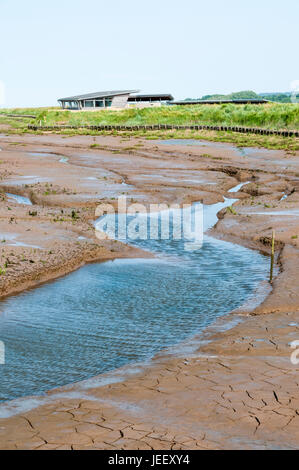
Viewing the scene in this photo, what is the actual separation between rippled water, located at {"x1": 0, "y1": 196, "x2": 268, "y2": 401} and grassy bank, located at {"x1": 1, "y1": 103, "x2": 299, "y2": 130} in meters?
47.1

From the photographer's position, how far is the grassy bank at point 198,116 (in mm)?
65438

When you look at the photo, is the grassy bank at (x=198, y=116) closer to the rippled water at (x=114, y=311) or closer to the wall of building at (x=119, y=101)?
the wall of building at (x=119, y=101)

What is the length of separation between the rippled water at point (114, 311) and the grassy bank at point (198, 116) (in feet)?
155

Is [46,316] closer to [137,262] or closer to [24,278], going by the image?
[24,278]

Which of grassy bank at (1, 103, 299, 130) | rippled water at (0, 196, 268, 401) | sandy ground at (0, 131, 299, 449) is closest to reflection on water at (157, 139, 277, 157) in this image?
grassy bank at (1, 103, 299, 130)

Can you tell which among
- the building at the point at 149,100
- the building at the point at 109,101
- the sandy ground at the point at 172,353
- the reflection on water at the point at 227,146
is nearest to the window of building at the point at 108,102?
the building at the point at 109,101

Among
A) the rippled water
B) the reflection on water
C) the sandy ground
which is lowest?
the rippled water

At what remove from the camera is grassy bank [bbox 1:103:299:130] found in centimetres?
6544

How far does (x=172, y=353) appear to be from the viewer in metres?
10.3

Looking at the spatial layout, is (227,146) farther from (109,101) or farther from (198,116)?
(109,101)

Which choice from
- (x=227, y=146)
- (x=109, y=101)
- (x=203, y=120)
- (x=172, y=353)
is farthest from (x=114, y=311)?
(x=109, y=101)

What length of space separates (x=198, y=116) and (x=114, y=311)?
6865cm

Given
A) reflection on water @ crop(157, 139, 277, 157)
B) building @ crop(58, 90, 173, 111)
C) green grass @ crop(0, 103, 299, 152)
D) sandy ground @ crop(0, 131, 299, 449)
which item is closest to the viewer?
sandy ground @ crop(0, 131, 299, 449)

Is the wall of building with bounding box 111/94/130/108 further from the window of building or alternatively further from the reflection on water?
the reflection on water
